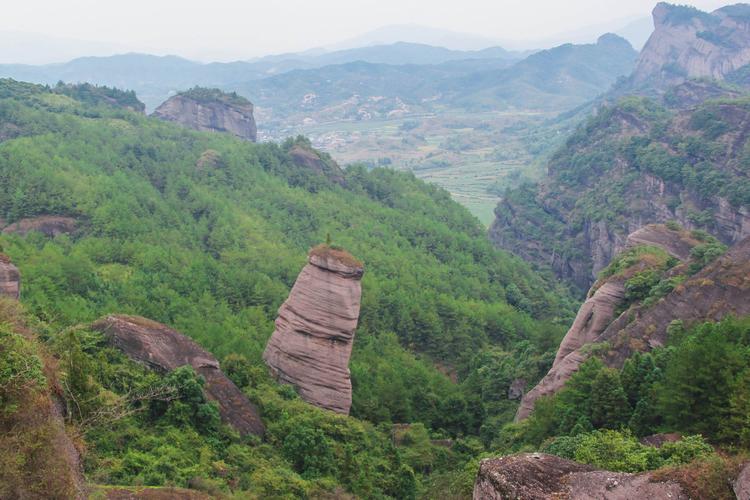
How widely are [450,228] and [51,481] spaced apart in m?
70.0

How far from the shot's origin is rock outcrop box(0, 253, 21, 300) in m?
27.8

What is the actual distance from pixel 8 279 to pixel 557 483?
79.7ft

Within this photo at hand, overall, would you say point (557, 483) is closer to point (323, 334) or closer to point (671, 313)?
point (323, 334)

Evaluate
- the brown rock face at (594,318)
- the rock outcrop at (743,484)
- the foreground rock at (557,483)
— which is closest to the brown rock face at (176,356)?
the foreground rock at (557,483)

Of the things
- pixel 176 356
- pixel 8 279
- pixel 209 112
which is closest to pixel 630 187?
pixel 209 112

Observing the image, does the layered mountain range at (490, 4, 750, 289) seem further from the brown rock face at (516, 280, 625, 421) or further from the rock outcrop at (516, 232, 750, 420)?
the rock outcrop at (516, 232, 750, 420)

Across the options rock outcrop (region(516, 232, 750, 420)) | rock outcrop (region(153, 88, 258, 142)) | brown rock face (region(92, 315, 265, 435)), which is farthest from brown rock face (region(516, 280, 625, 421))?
rock outcrop (region(153, 88, 258, 142))

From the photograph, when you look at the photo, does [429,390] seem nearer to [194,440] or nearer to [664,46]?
[194,440]

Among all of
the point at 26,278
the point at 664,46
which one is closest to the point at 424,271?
the point at 26,278

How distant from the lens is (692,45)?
6668 inches

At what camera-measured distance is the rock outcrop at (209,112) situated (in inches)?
4333

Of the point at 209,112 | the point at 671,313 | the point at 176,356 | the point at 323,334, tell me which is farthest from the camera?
the point at 209,112

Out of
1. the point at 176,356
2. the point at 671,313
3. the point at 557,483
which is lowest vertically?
the point at 671,313

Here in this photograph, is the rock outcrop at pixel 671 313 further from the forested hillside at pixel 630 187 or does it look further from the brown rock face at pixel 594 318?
the forested hillside at pixel 630 187
